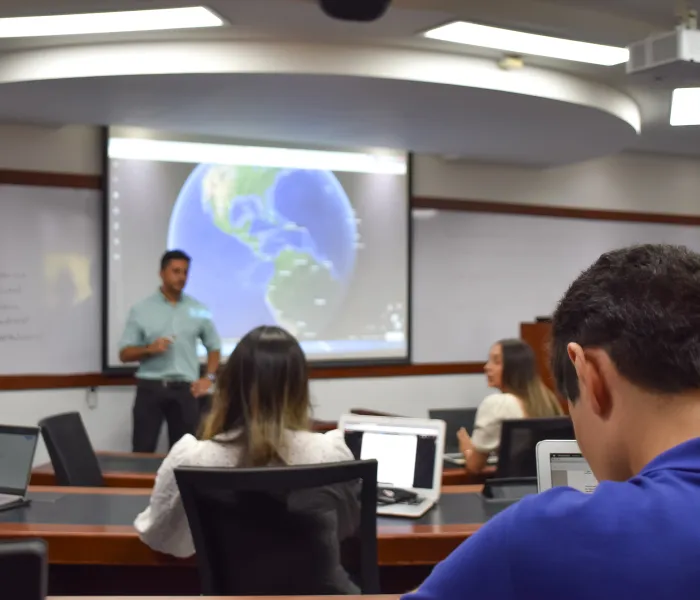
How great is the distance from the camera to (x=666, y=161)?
7543 mm

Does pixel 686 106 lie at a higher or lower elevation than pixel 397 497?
higher

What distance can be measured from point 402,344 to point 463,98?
2.42m

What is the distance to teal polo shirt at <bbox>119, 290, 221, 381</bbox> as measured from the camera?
505cm

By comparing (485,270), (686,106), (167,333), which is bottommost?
(167,333)

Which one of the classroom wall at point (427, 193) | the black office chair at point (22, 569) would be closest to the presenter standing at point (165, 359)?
the classroom wall at point (427, 193)

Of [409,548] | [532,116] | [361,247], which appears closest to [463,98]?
[532,116]

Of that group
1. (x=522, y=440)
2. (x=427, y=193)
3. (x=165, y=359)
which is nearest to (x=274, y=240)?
(x=165, y=359)

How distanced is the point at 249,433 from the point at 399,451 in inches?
27.1

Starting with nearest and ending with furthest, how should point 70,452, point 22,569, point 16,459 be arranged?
1. point 22,569
2. point 16,459
3. point 70,452

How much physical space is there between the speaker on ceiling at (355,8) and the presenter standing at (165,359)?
2484 mm

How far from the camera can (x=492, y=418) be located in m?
3.22

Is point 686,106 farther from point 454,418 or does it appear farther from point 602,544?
point 602,544

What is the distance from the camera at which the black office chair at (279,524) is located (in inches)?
65.3

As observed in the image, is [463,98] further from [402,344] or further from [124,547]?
[124,547]
